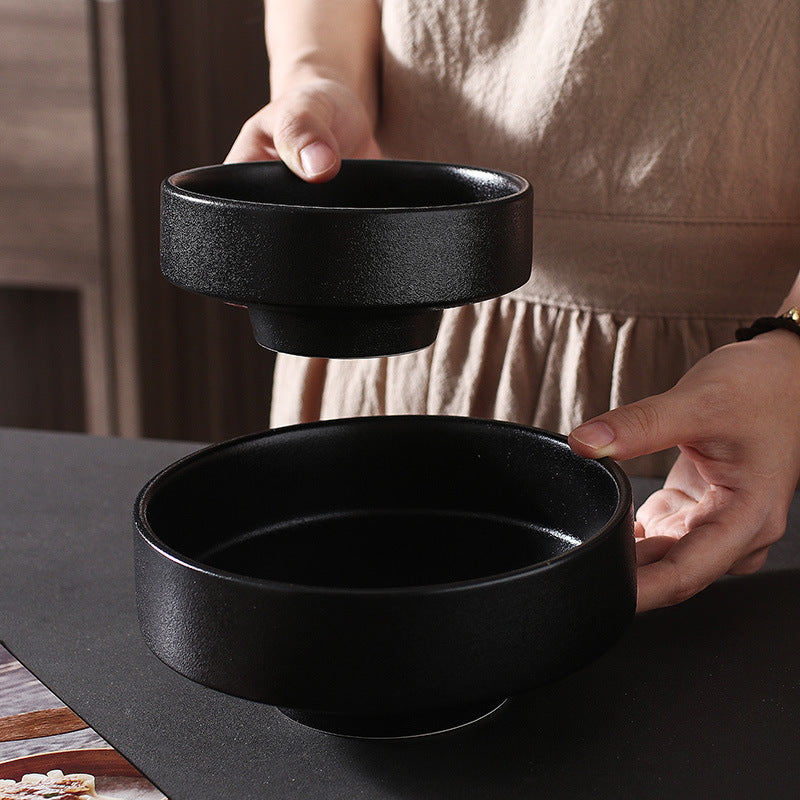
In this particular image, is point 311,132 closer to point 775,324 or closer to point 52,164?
point 775,324

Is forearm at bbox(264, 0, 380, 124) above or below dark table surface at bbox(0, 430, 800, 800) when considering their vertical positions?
above

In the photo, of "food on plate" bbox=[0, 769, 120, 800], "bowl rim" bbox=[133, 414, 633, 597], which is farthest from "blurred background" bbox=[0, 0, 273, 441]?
"food on plate" bbox=[0, 769, 120, 800]

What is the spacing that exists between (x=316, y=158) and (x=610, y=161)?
0.34 metres

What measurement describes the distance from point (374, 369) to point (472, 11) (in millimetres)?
305

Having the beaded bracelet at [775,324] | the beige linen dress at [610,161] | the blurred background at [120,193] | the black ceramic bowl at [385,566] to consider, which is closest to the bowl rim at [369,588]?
the black ceramic bowl at [385,566]

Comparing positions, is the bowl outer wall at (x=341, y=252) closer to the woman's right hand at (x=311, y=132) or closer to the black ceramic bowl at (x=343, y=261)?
the black ceramic bowl at (x=343, y=261)

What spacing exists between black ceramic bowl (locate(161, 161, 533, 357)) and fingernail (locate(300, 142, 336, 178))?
68 millimetres

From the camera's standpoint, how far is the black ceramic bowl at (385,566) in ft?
1.28

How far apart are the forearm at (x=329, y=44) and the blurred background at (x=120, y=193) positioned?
2.77ft

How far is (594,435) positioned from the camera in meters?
0.53

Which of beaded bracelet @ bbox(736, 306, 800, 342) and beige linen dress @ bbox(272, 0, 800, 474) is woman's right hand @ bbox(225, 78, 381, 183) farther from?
beaded bracelet @ bbox(736, 306, 800, 342)

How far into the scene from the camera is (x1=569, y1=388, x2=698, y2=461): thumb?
523 mm

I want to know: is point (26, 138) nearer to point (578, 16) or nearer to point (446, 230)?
point (578, 16)

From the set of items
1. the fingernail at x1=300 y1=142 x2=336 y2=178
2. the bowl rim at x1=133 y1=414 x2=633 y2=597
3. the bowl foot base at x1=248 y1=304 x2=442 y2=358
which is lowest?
the bowl rim at x1=133 y1=414 x2=633 y2=597
